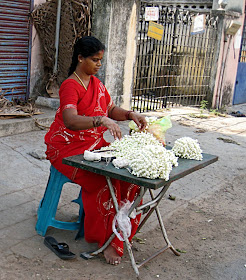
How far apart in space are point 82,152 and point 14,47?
157 inches

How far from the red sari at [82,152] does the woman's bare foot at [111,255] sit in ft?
0.13

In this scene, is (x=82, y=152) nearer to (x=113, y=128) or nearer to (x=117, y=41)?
(x=113, y=128)

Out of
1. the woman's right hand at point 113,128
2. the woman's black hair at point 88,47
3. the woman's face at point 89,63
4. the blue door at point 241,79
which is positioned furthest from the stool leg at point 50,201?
the blue door at point 241,79

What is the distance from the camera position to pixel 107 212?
10.0ft

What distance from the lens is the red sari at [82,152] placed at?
9.96ft

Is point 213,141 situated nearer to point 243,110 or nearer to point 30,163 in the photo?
point 30,163

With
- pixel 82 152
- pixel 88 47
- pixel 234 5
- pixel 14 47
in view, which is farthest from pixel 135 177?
pixel 234 5

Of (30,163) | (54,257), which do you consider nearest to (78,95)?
(54,257)

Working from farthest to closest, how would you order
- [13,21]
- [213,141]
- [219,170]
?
1. [213,141]
2. [13,21]
3. [219,170]

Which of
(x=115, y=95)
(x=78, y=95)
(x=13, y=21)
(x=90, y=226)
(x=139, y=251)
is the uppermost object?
(x=13, y=21)

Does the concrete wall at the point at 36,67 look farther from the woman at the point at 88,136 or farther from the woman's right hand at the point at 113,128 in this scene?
the woman's right hand at the point at 113,128

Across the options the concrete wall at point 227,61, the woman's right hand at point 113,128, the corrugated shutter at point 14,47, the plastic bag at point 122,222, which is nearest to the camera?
the woman's right hand at point 113,128

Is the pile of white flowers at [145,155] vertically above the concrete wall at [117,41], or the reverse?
the concrete wall at [117,41]

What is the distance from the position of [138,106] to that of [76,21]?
3.14 m
